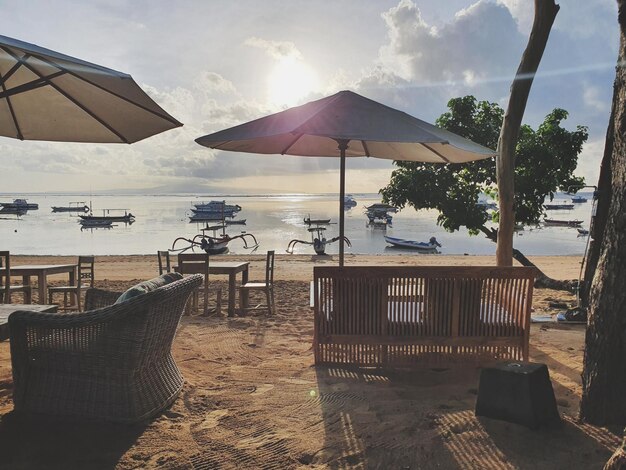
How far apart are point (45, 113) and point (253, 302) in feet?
14.8

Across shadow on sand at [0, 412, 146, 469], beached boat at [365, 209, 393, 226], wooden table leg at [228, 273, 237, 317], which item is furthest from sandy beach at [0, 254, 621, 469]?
beached boat at [365, 209, 393, 226]

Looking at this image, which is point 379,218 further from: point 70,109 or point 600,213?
point 70,109

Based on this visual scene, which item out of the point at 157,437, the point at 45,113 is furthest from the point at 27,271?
the point at 157,437

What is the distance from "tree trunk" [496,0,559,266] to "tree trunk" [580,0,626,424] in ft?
11.8

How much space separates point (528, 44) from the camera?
6.40m

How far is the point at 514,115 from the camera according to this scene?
6.48m

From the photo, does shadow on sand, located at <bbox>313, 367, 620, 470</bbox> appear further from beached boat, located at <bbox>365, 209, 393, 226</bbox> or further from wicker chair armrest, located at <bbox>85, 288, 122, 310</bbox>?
beached boat, located at <bbox>365, 209, 393, 226</bbox>

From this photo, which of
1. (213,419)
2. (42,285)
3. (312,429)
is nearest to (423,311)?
(312,429)

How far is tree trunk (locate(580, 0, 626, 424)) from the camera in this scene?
2730 millimetres

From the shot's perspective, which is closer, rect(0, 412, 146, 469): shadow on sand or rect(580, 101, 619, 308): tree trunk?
rect(0, 412, 146, 469): shadow on sand

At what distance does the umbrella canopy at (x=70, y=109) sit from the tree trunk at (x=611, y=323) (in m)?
3.34

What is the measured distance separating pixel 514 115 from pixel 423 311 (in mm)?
3861

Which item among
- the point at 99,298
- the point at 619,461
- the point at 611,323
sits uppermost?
the point at 611,323

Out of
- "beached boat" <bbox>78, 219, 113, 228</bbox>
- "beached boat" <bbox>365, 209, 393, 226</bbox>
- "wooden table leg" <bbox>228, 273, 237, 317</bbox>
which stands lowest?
"beached boat" <bbox>78, 219, 113, 228</bbox>
